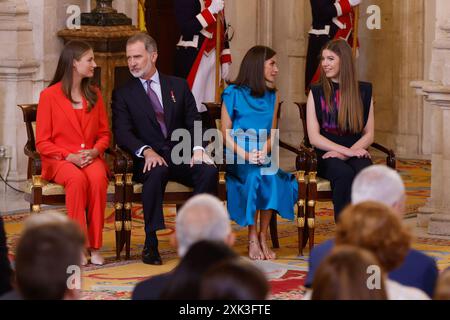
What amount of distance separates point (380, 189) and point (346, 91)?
358 cm

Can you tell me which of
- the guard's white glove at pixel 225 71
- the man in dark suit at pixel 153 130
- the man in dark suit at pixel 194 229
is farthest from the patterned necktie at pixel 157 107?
the man in dark suit at pixel 194 229

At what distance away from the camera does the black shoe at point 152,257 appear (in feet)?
26.1

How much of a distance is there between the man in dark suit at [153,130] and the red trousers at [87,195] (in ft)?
0.88

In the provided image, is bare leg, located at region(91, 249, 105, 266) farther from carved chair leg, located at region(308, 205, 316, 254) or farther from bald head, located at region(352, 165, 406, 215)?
bald head, located at region(352, 165, 406, 215)

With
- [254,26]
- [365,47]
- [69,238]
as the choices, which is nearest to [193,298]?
[69,238]

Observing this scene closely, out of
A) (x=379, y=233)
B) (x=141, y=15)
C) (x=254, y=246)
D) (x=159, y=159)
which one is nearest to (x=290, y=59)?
(x=141, y=15)

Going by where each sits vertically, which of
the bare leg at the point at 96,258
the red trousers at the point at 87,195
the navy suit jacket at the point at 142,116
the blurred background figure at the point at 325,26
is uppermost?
the blurred background figure at the point at 325,26

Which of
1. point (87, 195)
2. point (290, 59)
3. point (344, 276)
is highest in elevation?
point (290, 59)

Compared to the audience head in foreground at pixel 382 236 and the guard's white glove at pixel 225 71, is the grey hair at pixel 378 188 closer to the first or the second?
the audience head in foreground at pixel 382 236

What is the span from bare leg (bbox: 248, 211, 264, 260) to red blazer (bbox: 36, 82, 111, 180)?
1.07 metres

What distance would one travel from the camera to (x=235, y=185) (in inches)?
324

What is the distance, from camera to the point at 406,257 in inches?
183

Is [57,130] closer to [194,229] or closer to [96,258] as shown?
[96,258]

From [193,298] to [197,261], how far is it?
122mm
